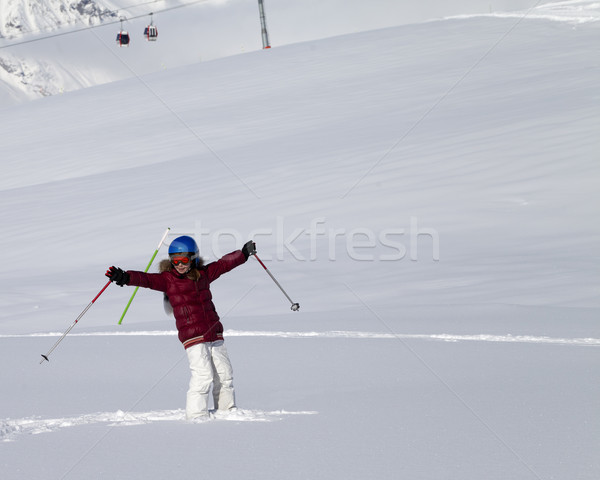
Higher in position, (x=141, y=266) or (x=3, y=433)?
(x=3, y=433)

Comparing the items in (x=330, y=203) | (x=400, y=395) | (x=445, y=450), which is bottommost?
(x=330, y=203)

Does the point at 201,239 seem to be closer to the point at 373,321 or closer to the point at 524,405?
the point at 373,321

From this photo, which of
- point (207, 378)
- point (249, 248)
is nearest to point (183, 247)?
point (249, 248)

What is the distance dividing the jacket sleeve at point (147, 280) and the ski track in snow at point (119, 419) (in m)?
0.75

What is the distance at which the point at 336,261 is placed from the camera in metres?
10.9

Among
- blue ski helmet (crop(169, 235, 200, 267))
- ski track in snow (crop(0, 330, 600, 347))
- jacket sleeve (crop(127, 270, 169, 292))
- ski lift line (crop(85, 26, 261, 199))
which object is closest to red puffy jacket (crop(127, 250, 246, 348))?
jacket sleeve (crop(127, 270, 169, 292))

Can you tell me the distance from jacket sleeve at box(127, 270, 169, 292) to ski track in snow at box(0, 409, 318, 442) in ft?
2.46

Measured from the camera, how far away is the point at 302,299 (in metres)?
8.96

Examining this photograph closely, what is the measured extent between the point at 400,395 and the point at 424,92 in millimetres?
18005

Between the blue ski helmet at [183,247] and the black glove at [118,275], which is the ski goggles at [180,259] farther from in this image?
the black glove at [118,275]

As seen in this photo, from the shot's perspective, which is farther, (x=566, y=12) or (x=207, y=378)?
(x=566, y=12)

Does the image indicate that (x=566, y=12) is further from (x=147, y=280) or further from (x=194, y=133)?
(x=147, y=280)

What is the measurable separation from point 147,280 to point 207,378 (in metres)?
0.69

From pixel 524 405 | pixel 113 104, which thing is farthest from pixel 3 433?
pixel 113 104
